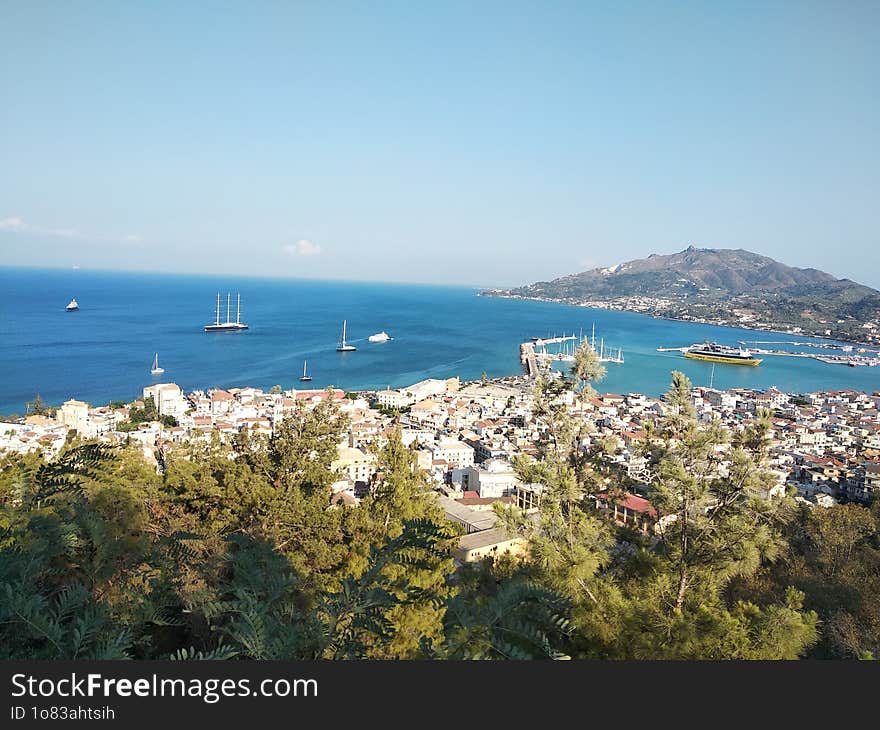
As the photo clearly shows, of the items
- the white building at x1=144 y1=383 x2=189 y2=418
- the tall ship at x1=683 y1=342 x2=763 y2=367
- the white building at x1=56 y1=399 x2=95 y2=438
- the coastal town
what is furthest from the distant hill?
the white building at x1=56 y1=399 x2=95 y2=438

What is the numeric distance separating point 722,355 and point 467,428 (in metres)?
27.0

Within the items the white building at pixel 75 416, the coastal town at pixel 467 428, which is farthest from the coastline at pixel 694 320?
the white building at pixel 75 416

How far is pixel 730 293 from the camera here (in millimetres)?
97062

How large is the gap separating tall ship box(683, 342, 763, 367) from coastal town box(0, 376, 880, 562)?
9.52m

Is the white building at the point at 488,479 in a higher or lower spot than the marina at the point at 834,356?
lower

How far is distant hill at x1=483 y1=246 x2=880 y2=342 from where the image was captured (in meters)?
62.2

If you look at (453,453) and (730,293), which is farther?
(730,293)

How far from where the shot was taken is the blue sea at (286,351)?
25.6 m

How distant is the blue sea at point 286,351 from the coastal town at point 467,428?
3.59 meters

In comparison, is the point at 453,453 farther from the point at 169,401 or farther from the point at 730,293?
the point at 730,293

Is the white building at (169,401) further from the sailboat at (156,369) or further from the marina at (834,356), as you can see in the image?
the marina at (834,356)

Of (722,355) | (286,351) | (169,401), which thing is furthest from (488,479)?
(722,355)

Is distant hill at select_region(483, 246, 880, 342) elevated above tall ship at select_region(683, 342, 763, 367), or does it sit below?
above

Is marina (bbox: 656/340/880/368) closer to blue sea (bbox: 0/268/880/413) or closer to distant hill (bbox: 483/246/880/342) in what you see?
blue sea (bbox: 0/268/880/413)
